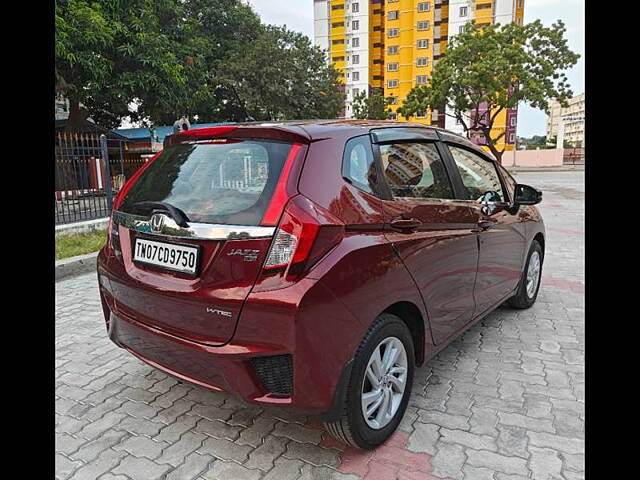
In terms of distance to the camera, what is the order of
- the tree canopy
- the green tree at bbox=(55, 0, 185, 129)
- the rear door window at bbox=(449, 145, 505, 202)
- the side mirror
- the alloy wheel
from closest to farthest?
1. the alloy wheel
2. the rear door window at bbox=(449, 145, 505, 202)
3. the side mirror
4. the green tree at bbox=(55, 0, 185, 129)
5. the tree canopy

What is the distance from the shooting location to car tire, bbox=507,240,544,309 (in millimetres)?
4230

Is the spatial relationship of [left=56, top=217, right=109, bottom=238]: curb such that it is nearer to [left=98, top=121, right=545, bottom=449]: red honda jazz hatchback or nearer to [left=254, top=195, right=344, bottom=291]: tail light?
[left=98, top=121, right=545, bottom=449]: red honda jazz hatchback

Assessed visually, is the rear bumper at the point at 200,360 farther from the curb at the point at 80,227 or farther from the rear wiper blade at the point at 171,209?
the curb at the point at 80,227

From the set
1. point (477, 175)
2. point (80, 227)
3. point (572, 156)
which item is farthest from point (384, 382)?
point (572, 156)

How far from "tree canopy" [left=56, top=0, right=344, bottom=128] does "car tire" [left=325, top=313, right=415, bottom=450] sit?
11.9 m

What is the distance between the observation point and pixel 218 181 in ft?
7.06

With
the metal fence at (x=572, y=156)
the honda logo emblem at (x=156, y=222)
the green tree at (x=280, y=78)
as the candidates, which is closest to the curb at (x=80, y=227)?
the honda logo emblem at (x=156, y=222)

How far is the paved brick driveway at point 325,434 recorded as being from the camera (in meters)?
2.17

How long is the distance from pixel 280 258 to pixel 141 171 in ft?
4.38

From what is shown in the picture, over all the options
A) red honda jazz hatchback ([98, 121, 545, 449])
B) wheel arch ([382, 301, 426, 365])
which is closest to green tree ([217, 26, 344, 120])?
red honda jazz hatchback ([98, 121, 545, 449])

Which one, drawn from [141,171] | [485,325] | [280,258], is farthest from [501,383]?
[141,171]

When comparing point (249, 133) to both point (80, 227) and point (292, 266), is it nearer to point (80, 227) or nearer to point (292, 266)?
point (292, 266)
